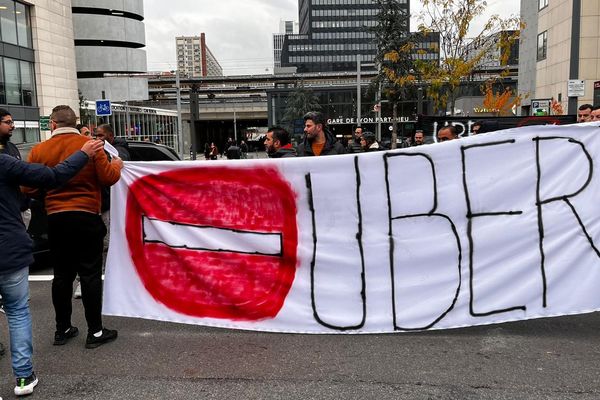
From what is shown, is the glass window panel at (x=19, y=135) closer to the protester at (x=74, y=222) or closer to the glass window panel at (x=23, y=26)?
the glass window panel at (x=23, y=26)

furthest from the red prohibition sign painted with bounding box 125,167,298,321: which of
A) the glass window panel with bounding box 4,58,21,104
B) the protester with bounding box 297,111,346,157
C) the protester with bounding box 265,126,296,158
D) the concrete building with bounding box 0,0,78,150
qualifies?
the glass window panel with bounding box 4,58,21,104

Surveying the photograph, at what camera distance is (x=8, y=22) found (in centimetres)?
3256

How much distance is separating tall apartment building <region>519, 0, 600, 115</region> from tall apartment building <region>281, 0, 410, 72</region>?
3636 inches

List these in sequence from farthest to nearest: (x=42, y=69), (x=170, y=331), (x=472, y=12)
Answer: (x=42, y=69), (x=472, y=12), (x=170, y=331)

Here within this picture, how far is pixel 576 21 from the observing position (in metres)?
11.7

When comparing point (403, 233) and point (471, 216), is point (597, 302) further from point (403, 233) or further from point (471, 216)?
point (403, 233)

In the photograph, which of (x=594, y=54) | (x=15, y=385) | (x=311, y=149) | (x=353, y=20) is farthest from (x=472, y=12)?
(x=353, y=20)

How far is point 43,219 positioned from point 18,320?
323cm

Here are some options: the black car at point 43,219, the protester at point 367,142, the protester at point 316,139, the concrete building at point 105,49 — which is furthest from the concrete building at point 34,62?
the protester at point 316,139

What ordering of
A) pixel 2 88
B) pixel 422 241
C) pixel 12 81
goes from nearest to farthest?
1. pixel 422 241
2. pixel 2 88
3. pixel 12 81

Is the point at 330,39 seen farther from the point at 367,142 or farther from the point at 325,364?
the point at 325,364

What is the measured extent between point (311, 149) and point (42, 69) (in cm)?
3661

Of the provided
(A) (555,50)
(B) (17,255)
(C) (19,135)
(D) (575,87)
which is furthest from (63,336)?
(A) (555,50)

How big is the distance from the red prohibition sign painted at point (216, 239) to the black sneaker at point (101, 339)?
440 millimetres
